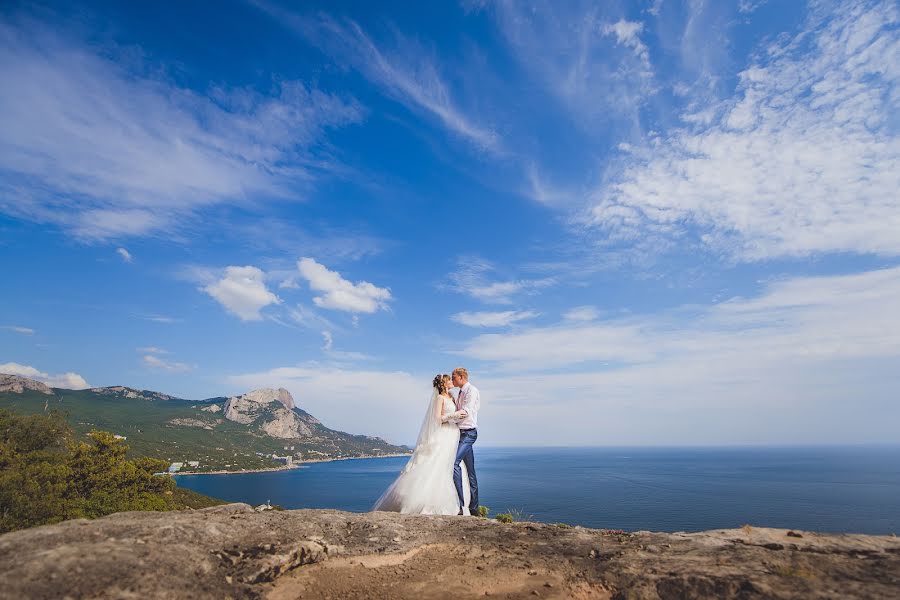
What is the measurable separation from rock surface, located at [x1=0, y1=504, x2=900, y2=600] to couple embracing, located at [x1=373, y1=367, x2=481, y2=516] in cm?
304

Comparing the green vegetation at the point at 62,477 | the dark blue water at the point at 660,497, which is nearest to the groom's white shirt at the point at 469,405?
the green vegetation at the point at 62,477

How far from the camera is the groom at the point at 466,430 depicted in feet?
35.9

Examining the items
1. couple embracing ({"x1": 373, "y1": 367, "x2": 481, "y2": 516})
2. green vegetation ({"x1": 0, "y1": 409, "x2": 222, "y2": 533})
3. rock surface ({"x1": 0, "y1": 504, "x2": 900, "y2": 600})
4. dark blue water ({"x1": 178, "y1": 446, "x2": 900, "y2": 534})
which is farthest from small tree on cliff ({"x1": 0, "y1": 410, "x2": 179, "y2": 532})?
dark blue water ({"x1": 178, "y1": 446, "x2": 900, "y2": 534})

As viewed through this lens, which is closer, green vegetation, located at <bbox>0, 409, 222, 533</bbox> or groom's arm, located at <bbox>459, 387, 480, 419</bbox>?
groom's arm, located at <bbox>459, 387, 480, 419</bbox>

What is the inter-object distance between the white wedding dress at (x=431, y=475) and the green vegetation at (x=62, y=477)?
3500cm

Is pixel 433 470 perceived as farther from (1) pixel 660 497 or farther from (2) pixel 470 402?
(1) pixel 660 497

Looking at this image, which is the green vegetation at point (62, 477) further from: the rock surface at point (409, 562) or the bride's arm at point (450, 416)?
the rock surface at point (409, 562)

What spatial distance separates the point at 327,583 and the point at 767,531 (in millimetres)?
6920

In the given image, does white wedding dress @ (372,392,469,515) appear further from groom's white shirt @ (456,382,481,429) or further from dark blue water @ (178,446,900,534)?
dark blue water @ (178,446,900,534)

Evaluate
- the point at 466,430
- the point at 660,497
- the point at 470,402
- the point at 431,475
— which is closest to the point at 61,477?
the point at 431,475

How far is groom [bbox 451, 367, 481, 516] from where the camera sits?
35.9 feet

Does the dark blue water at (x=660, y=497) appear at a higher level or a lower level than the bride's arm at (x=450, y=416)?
lower

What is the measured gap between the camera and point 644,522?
7138 cm

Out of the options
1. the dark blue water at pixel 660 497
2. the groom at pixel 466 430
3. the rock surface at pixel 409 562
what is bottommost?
the dark blue water at pixel 660 497
